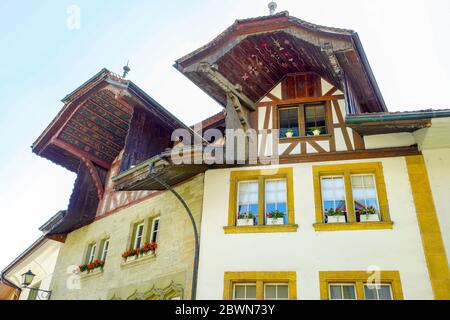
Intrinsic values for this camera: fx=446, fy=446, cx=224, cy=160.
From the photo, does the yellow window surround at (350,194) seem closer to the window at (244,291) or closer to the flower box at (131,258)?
the window at (244,291)

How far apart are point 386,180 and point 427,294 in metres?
2.65

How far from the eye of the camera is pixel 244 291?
9.79 meters

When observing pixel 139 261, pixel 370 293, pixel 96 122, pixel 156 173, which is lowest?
pixel 370 293

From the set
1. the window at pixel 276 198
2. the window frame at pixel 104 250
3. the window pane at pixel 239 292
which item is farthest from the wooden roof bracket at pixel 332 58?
the window frame at pixel 104 250

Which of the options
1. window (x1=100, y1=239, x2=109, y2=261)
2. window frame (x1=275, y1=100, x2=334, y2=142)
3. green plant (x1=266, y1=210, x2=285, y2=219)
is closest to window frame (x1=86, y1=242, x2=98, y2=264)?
window (x1=100, y1=239, x2=109, y2=261)

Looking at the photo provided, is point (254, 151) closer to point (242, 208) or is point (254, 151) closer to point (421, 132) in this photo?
point (242, 208)

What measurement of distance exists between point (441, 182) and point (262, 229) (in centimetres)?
409

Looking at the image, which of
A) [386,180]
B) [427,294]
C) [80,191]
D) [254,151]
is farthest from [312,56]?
[80,191]

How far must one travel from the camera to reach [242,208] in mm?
10938

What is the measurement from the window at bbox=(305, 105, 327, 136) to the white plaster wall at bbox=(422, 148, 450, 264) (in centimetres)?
256

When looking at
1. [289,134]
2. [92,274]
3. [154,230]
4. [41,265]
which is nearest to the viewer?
[289,134]

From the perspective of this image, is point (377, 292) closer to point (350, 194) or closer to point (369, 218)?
point (369, 218)

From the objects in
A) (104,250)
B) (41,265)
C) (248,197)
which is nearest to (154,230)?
(104,250)

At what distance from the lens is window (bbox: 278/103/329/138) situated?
1160 cm
